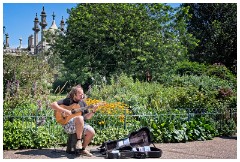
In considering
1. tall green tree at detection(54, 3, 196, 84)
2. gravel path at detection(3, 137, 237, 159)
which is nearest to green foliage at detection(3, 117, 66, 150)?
gravel path at detection(3, 137, 237, 159)

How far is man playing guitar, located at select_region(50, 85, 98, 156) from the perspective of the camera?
6.84m

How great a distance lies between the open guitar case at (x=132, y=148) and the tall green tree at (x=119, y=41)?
42.1 feet

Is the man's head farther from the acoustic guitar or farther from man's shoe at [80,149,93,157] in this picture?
man's shoe at [80,149,93,157]

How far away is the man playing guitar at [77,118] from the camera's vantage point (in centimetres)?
684

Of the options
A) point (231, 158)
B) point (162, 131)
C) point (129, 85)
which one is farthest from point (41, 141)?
point (129, 85)

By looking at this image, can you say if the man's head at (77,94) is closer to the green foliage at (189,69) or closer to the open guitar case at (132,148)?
the open guitar case at (132,148)

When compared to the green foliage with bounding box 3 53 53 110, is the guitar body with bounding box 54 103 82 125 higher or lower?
lower

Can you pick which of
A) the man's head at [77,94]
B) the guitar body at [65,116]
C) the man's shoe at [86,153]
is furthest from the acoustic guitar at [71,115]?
the man's shoe at [86,153]

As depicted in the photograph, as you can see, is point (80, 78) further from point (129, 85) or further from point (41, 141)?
point (41, 141)

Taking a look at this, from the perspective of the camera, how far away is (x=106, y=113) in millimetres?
9094

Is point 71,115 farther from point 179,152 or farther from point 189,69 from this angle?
point 189,69

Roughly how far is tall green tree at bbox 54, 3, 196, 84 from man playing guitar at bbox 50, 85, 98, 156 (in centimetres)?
1322

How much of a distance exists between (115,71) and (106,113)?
41.5 ft

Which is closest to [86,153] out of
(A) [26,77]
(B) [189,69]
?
(A) [26,77]
